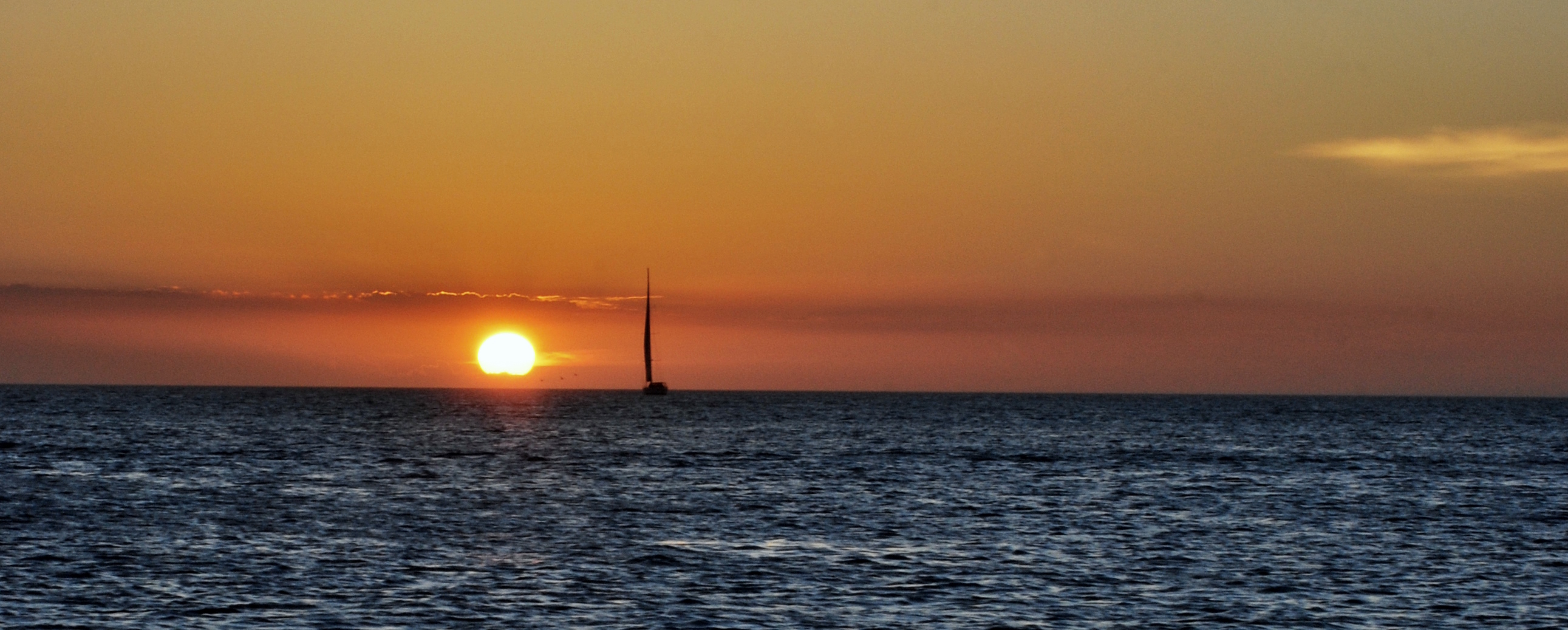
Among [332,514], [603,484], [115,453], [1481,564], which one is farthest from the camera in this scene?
[115,453]

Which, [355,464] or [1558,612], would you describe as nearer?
[1558,612]

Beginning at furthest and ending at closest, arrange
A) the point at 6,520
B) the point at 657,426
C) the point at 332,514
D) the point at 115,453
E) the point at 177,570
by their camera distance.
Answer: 1. the point at 657,426
2. the point at 115,453
3. the point at 332,514
4. the point at 6,520
5. the point at 177,570

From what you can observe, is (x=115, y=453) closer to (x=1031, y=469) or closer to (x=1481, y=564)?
(x=1031, y=469)

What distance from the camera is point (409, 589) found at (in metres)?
41.3

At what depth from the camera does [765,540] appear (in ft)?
174

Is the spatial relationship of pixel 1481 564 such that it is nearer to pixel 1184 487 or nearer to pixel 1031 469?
pixel 1184 487

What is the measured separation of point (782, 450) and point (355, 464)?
111 feet

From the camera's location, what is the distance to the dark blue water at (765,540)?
38.8 metres

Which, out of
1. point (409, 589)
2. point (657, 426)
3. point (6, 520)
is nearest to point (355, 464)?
point (6, 520)

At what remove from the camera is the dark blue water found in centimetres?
3884

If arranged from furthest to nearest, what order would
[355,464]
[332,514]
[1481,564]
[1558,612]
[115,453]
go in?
[115,453]
[355,464]
[332,514]
[1481,564]
[1558,612]

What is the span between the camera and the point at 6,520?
5612cm

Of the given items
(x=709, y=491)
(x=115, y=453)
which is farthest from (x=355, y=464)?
(x=709, y=491)

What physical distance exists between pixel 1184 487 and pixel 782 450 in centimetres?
4039
